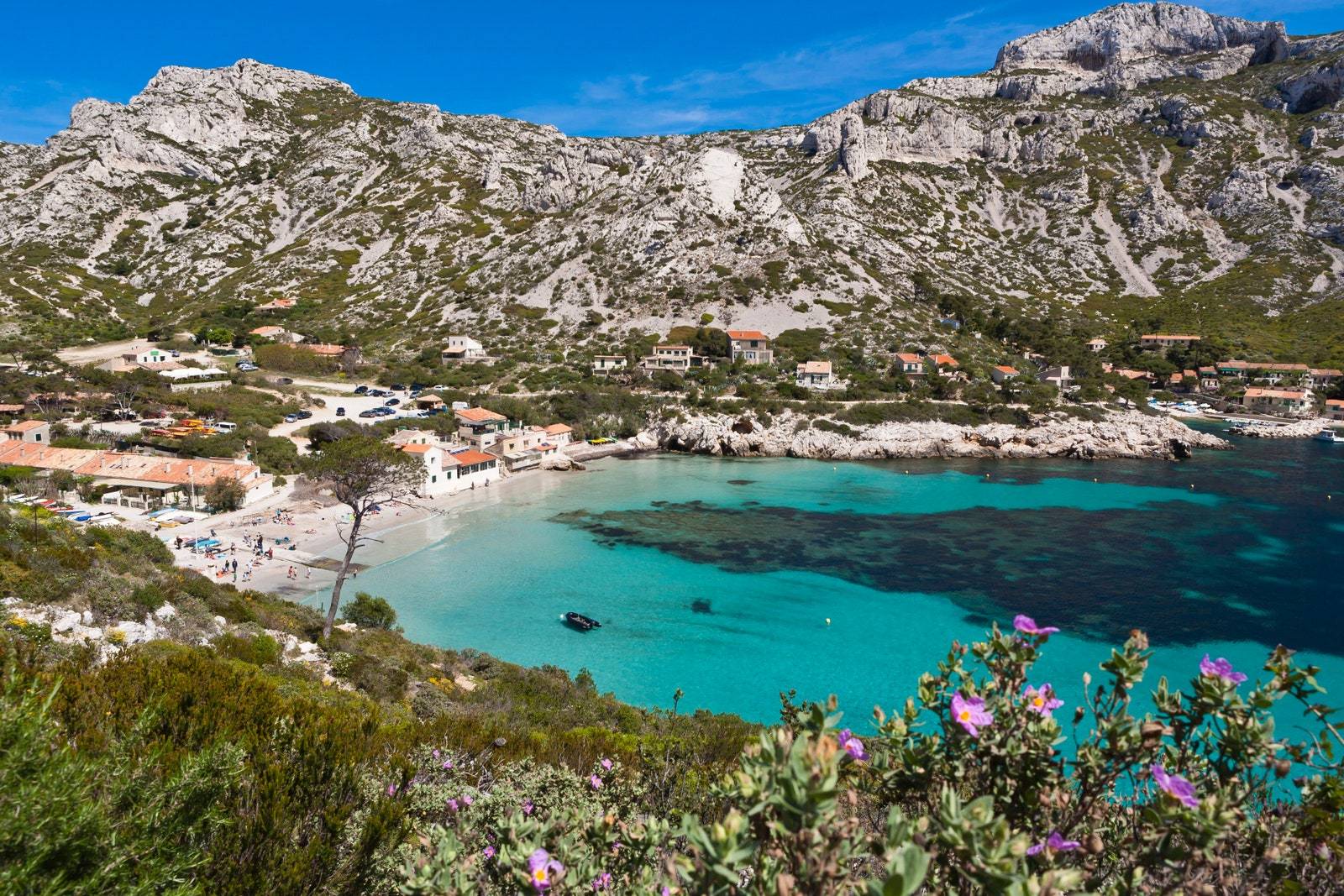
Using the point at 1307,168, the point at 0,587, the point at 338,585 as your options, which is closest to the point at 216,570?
the point at 338,585

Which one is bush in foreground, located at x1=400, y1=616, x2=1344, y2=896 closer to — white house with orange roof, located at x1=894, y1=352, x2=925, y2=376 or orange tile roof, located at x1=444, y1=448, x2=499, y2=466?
orange tile roof, located at x1=444, y1=448, x2=499, y2=466

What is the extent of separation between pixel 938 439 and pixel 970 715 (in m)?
51.2

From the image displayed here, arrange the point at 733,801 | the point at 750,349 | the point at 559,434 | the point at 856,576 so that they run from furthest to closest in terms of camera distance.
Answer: the point at 750,349 → the point at 559,434 → the point at 856,576 → the point at 733,801

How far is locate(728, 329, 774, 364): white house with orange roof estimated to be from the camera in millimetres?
64062

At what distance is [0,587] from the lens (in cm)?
1134

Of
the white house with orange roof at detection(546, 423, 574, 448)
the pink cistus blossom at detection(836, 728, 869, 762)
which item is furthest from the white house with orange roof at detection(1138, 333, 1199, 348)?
the pink cistus blossom at detection(836, 728, 869, 762)

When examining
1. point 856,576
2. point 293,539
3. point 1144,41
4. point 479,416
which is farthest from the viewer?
point 1144,41

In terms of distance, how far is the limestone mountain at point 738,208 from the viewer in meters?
76.1

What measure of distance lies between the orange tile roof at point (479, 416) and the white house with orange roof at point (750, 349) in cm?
2657

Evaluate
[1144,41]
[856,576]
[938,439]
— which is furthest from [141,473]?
[1144,41]

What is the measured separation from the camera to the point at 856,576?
84.2ft

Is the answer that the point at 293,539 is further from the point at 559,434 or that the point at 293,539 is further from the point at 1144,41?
the point at 1144,41

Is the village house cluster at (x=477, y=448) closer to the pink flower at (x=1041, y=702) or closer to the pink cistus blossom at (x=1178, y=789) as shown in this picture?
the pink flower at (x=1041, y=702)

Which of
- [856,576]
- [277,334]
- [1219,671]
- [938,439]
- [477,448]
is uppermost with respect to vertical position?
[277,334]
